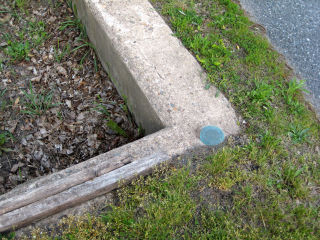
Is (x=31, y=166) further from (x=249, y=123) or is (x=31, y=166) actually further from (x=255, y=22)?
(x=255, y=22)

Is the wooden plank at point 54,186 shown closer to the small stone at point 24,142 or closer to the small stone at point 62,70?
the small stone at point 24,142

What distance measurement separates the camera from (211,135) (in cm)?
283

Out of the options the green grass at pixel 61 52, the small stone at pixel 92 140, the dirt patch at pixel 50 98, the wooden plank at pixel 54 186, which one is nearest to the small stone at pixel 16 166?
the dirt patch at pixel 50 98

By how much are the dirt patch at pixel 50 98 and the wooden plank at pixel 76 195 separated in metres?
1.03

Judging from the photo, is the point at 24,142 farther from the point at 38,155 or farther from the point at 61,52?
the point at 61,52

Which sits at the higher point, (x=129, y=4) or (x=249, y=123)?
(x=129, y=4)

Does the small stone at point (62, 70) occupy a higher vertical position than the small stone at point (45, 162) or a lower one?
higher

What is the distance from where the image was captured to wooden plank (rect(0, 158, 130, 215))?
7.70ft

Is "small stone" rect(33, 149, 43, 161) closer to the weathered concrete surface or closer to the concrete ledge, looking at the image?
the concrete ledge

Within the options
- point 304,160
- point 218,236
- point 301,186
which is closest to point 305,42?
point 304,160

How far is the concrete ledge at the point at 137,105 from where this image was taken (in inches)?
94.6

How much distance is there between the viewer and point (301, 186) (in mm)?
2623

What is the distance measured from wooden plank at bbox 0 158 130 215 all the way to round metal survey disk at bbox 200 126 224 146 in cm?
71

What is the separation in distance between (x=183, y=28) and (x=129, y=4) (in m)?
0.73
